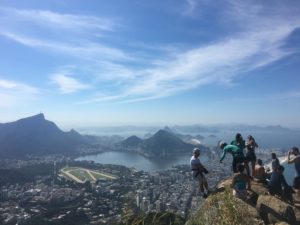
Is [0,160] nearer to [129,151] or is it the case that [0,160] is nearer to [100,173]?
[100,173]

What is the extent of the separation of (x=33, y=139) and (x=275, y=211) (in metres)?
124

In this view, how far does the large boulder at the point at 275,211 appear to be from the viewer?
842cm

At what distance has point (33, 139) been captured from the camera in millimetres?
123500

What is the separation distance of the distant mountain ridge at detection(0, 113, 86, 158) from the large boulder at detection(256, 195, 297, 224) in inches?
4117

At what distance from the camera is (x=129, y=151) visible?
12988cm

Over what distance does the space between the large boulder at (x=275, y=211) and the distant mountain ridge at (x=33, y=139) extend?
105 meters

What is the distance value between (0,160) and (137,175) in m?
48.4

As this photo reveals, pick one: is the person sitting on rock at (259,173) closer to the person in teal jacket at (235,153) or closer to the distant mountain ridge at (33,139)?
the person in teal jacket at (235,153)

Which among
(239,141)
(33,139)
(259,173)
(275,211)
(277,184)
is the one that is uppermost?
(239,141)

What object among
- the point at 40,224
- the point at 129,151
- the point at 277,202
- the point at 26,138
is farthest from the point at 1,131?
the point at 277,202

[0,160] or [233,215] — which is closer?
[233,215]

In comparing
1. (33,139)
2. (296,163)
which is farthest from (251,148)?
(33,139)

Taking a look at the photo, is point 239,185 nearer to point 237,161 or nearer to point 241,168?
point 241,168

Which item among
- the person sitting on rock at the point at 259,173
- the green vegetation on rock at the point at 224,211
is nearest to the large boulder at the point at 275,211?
the person sitting on rock at the point at 259,173
